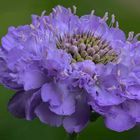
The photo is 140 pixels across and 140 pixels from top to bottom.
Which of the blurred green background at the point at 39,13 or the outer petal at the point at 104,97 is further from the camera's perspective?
the blurred green background at the point at 39,13

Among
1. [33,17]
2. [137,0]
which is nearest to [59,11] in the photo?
[33,17]

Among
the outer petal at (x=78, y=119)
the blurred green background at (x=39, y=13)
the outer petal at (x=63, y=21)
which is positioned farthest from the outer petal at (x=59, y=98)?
the blurred green background at (x=39, y=13)

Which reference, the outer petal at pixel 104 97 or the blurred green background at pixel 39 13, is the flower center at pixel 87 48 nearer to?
the outer petal at pixel 104 97

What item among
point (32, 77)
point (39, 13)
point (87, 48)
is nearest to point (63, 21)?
point (87, 48)

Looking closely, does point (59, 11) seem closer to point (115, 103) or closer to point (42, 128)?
point (115, 103)

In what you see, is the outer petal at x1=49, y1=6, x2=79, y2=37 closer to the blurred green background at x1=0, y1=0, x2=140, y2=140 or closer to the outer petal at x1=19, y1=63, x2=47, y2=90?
the outer petal at x1=19, y1=63, x2=47, y2=90

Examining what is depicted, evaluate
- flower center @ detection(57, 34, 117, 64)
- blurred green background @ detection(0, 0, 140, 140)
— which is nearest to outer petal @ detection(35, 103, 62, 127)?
flower center @ detection(57, 34, 117, 64)
